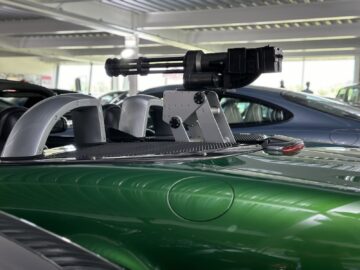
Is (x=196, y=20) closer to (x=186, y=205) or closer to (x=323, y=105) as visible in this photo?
(x=323, y=105)

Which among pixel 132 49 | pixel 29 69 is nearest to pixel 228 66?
pixel 132 49

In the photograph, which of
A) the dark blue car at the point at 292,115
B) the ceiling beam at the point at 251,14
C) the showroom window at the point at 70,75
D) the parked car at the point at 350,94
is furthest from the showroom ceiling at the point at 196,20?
the showroom window at the point at 70,75

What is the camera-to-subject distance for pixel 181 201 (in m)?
1.74

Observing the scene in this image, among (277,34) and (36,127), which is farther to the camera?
(277,34)

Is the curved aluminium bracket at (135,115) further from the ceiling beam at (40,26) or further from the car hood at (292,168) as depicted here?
the ceiling beam at (40,26)

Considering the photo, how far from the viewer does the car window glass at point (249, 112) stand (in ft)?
16.9

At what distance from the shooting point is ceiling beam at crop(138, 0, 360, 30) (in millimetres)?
12086

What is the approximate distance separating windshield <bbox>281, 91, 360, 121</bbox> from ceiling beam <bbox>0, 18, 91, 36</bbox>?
1185cm

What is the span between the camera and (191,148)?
2.30m

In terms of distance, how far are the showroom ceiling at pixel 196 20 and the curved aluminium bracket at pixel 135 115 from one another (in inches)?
352

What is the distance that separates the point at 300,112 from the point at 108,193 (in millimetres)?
3463

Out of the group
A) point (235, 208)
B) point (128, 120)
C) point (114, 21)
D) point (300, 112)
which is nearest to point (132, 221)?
point (235, 208)

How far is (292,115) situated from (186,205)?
3507 mm

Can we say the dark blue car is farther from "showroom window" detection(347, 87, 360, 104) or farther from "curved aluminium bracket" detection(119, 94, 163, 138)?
"showroom window" detection(347, 87, 360, 104)
